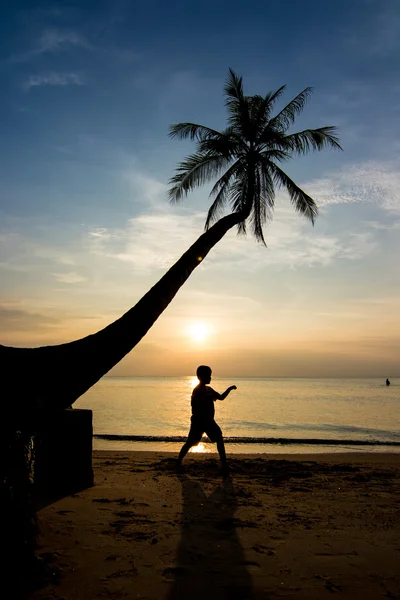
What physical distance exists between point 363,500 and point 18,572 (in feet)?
18.3

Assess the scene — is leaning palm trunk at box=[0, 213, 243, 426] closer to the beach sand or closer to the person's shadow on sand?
the beach sand

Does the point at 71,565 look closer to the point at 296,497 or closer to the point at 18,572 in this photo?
the point at 18,572

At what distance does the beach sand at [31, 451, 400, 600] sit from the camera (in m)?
3.96

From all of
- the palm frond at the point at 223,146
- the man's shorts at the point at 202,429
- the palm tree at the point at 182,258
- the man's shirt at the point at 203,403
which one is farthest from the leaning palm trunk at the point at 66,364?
the palm frond at the point at 223,146

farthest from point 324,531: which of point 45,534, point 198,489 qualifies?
point 45,534

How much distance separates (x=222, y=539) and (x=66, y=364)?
2.78 metres

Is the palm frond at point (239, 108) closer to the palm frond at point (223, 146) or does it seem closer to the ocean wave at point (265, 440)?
the palm frond at point (223, 146)

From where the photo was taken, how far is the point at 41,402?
420cm

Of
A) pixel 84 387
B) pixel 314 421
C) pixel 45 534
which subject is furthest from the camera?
pixel 314 421

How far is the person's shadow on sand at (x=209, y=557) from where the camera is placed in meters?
3.88

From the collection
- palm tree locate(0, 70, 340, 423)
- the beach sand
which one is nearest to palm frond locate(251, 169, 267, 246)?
palm tree locate(0, 70, 340, 423)

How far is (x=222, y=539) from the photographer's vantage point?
520cm

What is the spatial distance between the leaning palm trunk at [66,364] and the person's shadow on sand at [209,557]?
199cm

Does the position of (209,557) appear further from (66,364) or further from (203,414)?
(203,414)
